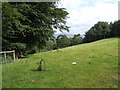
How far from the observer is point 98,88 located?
3682mm

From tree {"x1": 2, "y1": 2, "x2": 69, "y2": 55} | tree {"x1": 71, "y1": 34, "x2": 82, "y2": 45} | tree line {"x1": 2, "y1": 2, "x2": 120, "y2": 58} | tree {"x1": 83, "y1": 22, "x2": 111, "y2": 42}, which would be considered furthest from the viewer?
tree {"x1": 71, "y1": 34, "x2": 82, "y2": 45}

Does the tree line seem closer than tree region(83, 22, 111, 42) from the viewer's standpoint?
Yes

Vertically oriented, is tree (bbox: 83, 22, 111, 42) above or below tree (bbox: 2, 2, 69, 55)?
above

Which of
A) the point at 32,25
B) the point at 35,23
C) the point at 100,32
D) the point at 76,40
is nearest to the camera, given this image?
the point at 32,25

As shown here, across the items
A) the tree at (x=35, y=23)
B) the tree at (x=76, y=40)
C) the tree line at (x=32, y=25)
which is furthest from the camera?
the tree at (x=76, y=40)

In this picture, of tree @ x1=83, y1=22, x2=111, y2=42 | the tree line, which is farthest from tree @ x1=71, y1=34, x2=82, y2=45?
the tree line

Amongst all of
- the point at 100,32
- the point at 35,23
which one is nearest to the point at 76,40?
the point at 100,32

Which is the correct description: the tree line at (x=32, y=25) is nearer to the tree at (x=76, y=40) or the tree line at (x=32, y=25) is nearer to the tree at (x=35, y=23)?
the tree at (x=35, y=23)

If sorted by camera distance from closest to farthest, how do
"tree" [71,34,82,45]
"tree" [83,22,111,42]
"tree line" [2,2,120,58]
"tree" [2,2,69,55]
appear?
"tree line" [2,2,120,58] → "tree" [2,2,69,55] → "tree" [83,22,111,42] → "tree" [71,34,82,45]

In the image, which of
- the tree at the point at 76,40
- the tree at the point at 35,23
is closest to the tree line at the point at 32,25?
the tree at the point at 35,23

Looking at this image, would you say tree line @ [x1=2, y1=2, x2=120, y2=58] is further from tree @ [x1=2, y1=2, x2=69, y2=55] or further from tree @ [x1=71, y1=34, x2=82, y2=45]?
tree @ [x1=71, y1=34, x2=82, y2=45]

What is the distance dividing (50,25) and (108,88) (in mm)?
10192

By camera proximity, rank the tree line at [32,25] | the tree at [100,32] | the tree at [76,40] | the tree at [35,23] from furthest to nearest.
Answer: the tree at [76,40]
the tree at [100,32]
the tree at [35,23]
the tree line at [32,25]

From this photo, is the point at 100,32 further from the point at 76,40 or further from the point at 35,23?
the point at 35,23
